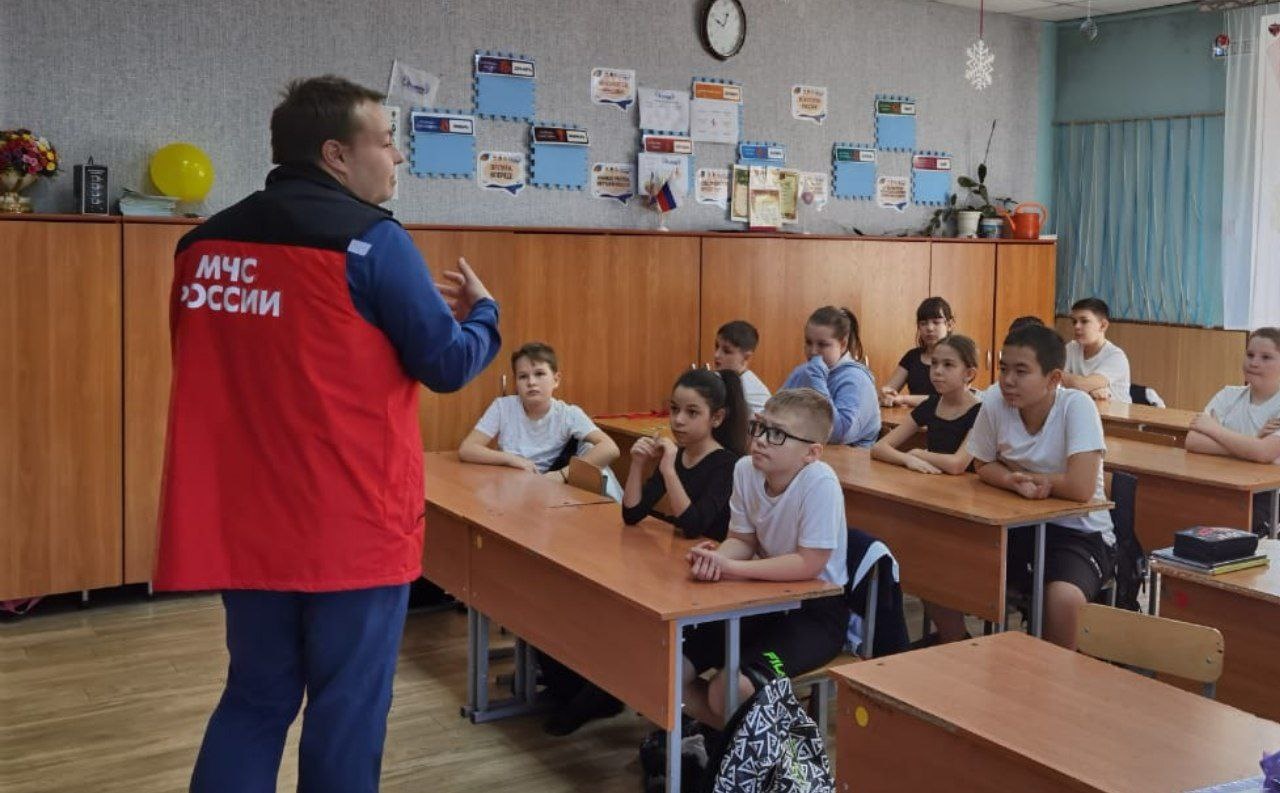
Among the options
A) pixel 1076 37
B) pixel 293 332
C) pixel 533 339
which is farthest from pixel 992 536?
pixel 1076 37

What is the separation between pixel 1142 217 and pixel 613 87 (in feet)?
11.3

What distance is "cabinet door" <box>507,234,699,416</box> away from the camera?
19.8 ft

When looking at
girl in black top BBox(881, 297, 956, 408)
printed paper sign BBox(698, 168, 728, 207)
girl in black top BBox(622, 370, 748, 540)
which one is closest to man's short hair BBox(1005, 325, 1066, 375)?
girl in black top BBox(622, 370, 748, 540)

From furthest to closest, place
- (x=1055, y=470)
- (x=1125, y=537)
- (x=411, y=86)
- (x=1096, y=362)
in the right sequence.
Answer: (x=1096, y=362) → (x=411, y=86) → (x=1125, y=537) → (x=1055, y=470)

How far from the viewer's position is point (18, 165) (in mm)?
4855

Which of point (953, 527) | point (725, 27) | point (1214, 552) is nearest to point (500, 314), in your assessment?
point (725, 27)

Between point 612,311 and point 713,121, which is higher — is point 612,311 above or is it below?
below

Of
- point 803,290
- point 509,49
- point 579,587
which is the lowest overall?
point 579,587

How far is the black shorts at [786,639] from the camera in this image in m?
3.10

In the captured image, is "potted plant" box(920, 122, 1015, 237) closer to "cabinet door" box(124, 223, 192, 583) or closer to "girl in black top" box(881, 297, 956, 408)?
"girl in black top" box(881, 297, 956, 408)

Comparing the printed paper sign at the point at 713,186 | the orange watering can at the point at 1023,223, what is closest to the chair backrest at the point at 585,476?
the printed paper sign at the point at 713,186

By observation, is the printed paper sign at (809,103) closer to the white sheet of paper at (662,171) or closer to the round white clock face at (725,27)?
the round white clock face at (725,27)

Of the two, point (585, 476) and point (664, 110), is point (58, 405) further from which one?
point (664, 110)

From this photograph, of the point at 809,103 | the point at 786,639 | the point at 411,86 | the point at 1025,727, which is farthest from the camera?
the point at 809,103
